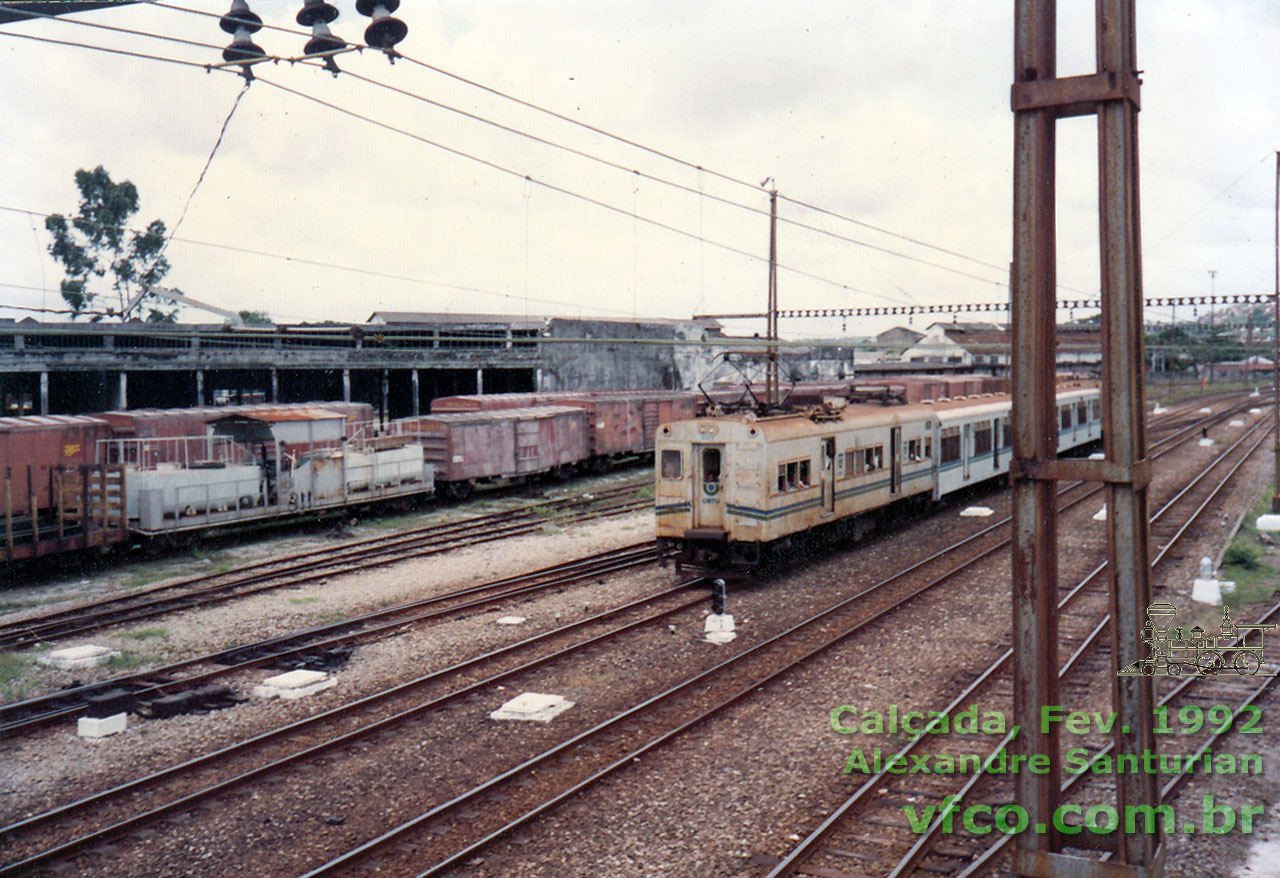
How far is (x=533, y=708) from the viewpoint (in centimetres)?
1025

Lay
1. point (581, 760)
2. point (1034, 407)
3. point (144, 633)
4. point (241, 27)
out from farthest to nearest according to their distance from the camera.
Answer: point (144, 633), point (241, 27), point (581, 760), point (1034, 407)

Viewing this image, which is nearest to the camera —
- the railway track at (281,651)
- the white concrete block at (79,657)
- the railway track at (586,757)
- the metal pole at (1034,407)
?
the metal pole at (1034,407)

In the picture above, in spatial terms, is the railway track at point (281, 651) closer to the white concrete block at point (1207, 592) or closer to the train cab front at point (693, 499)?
the train cab front at point (693, 499)

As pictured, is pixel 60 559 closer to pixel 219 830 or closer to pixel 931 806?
pixel 219 830

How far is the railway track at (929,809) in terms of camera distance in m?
7.05

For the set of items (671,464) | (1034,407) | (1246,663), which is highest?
(1034,407)

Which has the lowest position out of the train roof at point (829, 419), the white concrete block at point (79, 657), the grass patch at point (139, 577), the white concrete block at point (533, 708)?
the white concrete block at point (533, 708)

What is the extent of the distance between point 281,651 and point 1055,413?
1066 centimetres

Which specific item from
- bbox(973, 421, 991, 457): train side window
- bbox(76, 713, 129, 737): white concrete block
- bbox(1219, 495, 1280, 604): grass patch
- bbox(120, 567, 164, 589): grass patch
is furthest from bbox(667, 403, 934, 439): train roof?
bbox(120, 567, 164, 589): grass patch

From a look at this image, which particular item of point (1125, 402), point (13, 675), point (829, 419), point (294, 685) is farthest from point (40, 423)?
point (1125, 402)

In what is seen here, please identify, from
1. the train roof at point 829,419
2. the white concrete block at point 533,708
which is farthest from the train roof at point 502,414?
the white concrete block at point 533,708

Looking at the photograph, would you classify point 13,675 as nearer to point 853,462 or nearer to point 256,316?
point 853,462

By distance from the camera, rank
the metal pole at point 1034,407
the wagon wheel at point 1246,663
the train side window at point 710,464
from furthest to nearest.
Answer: the train side window at point 710,464, the wagon wheel at point 1246,663, the metal pole at point 1034,407

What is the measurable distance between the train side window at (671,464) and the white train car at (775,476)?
0.02m
